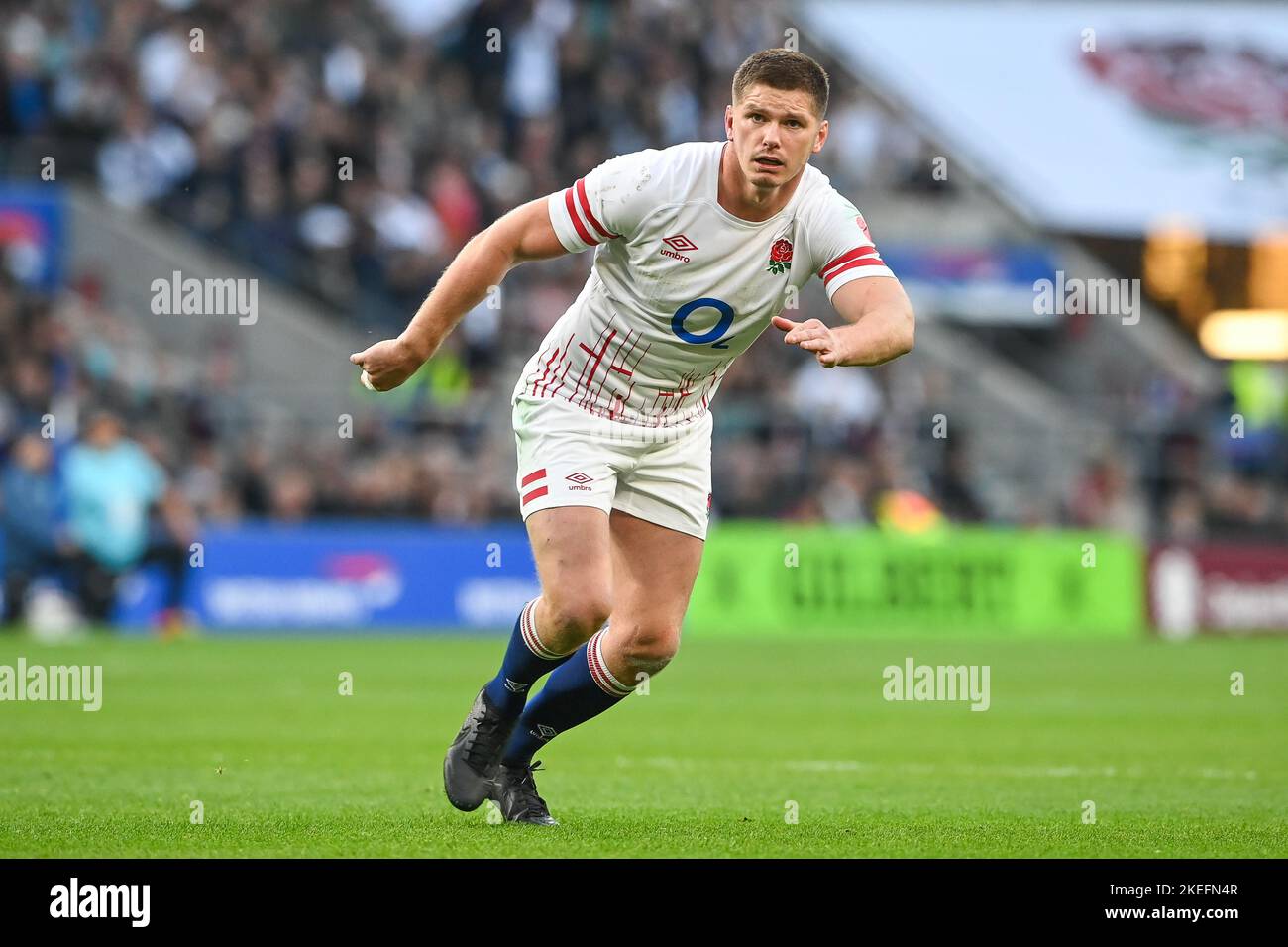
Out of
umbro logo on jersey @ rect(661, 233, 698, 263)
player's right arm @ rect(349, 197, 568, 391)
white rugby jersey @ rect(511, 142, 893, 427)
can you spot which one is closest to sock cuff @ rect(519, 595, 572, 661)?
white rugby jersey @ rect(511, 142, 893, 427)

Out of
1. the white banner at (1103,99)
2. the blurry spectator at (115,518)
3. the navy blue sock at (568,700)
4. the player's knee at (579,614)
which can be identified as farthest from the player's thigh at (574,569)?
the white banner at (1103,99)

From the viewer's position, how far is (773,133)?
6.63 metres

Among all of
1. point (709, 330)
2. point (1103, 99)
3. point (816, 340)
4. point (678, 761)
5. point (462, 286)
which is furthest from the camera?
point (1103, 99)

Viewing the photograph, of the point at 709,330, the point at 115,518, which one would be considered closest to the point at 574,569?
the point at 709,330

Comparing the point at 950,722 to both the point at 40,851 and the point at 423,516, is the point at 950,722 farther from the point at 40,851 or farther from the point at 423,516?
the point at 423,516

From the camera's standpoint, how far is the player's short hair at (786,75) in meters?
6.64

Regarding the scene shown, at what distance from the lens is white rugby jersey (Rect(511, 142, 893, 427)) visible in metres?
6.93

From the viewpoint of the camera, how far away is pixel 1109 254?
31594 millimetres

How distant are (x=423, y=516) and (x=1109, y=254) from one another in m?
15.3

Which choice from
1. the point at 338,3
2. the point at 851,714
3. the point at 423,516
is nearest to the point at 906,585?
the point at 423,516

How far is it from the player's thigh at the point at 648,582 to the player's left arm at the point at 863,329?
123 centimetres

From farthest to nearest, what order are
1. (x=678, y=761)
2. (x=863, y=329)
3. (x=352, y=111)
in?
(x=352, y=111) → (x=678, y=761) → (x=863, y=329)

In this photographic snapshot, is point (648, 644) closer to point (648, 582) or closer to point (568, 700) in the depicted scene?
point (648, 582)

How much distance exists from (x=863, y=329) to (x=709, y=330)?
0.90 meters
